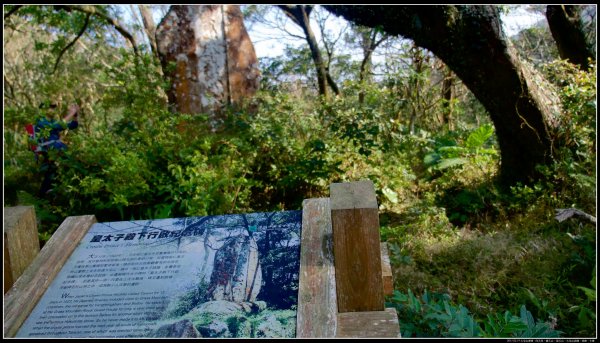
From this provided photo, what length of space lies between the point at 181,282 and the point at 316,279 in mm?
518

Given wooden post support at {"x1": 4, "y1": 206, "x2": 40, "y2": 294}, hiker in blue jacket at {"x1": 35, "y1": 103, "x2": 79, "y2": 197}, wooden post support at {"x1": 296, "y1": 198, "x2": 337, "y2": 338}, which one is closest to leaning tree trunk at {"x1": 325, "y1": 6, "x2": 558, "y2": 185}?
wooden post support at {"x1": 296, "y1": 198, "x2": 337, "y2": 338}

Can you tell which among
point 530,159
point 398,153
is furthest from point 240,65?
point 530,159

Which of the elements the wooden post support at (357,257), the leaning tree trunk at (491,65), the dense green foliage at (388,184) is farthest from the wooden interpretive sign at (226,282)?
the leaning tree trunk at (491,65)

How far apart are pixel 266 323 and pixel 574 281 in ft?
9.12

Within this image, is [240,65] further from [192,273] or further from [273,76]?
[192,273]

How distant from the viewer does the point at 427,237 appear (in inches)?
157

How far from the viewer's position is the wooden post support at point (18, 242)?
1770 mm

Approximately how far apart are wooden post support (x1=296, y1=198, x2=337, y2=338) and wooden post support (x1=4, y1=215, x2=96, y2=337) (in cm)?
106

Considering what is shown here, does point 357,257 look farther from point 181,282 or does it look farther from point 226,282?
point 181,282

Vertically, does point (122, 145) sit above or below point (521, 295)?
above

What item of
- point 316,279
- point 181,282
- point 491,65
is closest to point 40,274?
point 181,282

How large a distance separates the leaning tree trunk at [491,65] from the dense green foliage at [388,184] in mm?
211

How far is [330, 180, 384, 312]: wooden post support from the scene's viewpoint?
1.49 meters

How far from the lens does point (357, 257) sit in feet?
4.92
